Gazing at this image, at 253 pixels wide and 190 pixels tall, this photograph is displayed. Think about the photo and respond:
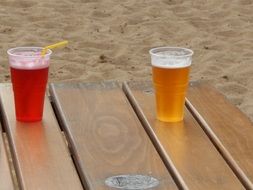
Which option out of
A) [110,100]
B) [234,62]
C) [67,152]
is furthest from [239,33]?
[67,152]

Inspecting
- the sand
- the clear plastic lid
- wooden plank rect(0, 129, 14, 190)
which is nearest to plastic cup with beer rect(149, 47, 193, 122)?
the clear plastic lid

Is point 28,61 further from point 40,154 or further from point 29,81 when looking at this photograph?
point 40,154

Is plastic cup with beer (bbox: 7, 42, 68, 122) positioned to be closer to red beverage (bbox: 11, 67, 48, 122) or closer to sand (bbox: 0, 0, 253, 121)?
red beverage (bbox: 11, 67, 48, 122)

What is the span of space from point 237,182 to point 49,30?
324 centimetres

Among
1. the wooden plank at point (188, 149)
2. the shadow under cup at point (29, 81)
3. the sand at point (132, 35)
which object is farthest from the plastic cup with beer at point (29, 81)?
the sand at point (132, 35)

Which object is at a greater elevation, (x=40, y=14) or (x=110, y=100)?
(x=110, y=100)

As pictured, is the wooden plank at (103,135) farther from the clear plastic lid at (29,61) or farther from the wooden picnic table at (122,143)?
the clear plastic lid at (29,61)

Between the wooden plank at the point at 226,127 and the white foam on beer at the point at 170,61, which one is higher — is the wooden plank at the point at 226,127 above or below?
below

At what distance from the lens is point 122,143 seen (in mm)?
1847

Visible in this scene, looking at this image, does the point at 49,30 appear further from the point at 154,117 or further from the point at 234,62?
the point at 154,117

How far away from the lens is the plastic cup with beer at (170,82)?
76.8 inches

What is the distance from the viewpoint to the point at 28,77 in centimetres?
193

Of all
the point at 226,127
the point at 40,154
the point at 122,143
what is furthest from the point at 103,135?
the point at 226,127

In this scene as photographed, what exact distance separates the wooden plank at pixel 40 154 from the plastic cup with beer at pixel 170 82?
0.25 meters
